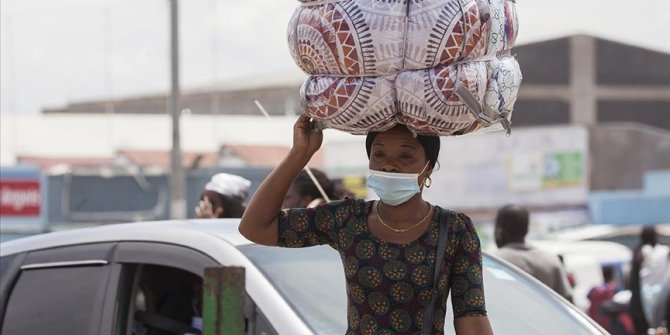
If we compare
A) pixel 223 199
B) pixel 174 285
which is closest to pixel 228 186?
pixel 223 199

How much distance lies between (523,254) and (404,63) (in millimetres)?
3608

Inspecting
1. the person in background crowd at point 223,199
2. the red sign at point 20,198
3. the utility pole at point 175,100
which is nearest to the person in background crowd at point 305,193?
the person in background crowd at point 223,199

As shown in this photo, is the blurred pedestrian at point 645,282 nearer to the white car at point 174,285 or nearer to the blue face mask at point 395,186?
the white car at point 174,285

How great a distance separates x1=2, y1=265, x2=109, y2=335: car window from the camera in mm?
4098

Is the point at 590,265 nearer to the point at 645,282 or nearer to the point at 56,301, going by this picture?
the point at 645,282

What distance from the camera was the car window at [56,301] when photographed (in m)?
4.10

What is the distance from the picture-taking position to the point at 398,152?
9.96ft

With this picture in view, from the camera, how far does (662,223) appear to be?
3009 cm

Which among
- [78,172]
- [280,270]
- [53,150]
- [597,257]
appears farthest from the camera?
[53,150]

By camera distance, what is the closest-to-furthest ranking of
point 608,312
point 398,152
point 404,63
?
point 404,63, point 398,152, point 608,312

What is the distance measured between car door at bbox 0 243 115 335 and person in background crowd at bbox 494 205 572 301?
2.81 metres

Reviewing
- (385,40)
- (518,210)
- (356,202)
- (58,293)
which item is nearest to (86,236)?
(58,293)

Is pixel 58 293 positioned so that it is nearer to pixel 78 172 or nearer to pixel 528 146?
pixel 78 172

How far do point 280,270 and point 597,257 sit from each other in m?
11.1
